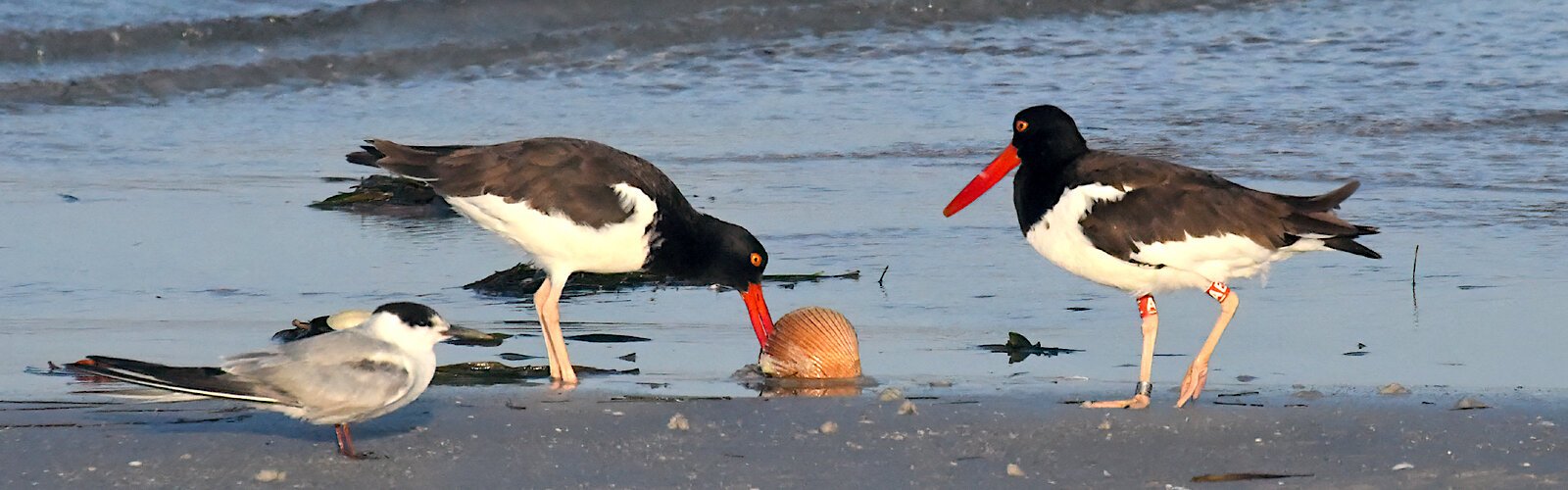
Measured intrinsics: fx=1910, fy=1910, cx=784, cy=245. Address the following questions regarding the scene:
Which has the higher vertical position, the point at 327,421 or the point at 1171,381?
the point at 327,421

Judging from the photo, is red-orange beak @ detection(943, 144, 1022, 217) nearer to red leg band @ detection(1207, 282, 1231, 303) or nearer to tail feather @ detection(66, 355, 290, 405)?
red leg band @ detection(1207, 282, 1231, 303)

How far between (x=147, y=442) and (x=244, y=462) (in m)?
0.32

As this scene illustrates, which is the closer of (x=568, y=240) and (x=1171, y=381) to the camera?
(x=1171, y=381)

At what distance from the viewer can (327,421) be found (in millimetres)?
4215

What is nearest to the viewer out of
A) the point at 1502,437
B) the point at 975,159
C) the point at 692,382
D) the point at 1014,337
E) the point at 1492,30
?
the point at 1502,437

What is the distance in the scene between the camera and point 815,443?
4559 mm

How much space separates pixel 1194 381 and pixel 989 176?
1266 mm

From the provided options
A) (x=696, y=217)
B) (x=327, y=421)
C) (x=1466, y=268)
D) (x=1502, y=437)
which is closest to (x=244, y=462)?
(x=327, y=421)

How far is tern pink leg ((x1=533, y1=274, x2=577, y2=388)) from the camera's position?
18.0ft

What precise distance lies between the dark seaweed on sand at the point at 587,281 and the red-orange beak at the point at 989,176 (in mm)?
734

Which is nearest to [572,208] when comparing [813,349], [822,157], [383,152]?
[383,152]

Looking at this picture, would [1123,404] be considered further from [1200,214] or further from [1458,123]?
[1458,123]

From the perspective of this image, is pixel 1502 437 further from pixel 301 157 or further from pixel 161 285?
pixel 301 157

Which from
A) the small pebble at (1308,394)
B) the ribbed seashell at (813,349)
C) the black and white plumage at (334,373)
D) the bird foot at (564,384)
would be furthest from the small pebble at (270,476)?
the small pebble at (1308,394)
